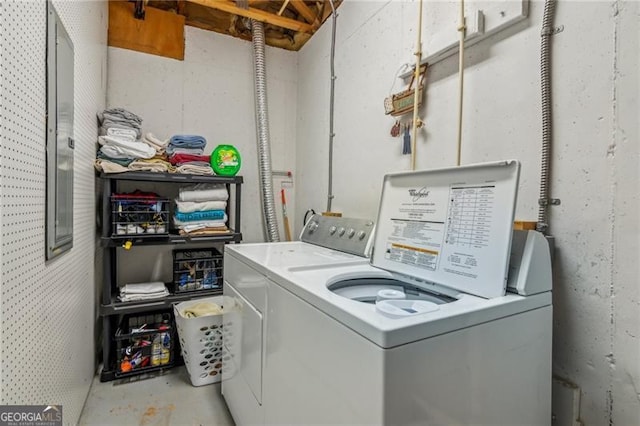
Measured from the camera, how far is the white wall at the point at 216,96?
2.45 m

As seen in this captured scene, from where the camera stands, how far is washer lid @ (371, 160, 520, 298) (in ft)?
3.02

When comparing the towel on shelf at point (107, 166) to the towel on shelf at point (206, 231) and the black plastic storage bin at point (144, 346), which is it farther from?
the black plastic storage bin at point (144, 346)

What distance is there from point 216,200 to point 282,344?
4.93ft

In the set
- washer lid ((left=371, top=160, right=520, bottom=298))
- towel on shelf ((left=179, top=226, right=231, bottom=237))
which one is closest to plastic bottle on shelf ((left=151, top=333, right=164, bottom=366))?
towel on shelf ((left=179, top=226, right=231, bottom=237))

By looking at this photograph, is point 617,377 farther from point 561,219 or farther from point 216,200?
point 216,200

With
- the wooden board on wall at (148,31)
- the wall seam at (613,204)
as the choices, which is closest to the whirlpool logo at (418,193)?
the wall seam at (613,204)

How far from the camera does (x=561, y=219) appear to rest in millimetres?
1033

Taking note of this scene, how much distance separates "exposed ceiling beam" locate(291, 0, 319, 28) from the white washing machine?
188cm

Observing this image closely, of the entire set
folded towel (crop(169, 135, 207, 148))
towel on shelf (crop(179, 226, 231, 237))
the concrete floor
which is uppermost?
folded towel (crop(169, 135, 207, 148))

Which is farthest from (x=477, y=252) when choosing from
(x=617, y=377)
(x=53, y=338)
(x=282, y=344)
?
(x=53, y=338)

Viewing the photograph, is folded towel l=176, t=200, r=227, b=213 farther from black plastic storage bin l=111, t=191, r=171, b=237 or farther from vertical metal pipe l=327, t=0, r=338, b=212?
vertical metal pipe l=327, t=0, r=338, b=212

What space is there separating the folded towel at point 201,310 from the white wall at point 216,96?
2.62 feet

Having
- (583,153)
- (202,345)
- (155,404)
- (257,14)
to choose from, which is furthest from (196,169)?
(583,153)

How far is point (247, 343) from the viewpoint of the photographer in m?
A: 1.35
